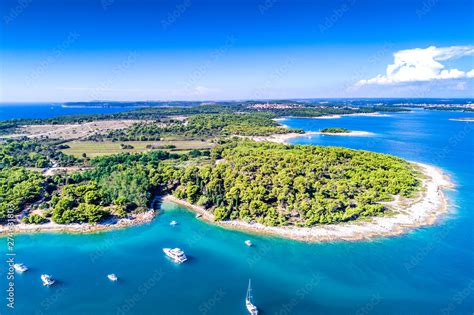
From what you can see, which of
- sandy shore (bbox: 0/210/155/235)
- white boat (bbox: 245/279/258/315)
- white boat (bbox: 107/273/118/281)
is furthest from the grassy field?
white boat (bbox: 245/279/258/315)

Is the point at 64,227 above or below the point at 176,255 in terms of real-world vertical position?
above

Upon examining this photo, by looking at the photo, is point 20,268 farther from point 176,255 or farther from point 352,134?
point 352,134

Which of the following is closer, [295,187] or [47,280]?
[47,280]

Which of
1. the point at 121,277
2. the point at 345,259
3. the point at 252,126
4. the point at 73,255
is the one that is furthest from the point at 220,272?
the point at 252,126

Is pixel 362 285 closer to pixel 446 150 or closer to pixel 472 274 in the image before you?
pixel 472 274

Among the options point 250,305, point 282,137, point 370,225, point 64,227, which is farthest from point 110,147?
point 250,305

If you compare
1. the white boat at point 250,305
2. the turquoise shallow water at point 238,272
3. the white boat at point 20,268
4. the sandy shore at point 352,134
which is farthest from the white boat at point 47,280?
the sandy shore at point 352,134

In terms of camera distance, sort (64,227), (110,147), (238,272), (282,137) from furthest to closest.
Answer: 1. (282,137)
2. (110,147)
3. (64,227)
4. (238,272)

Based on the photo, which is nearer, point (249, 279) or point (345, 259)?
point (249, 279)
